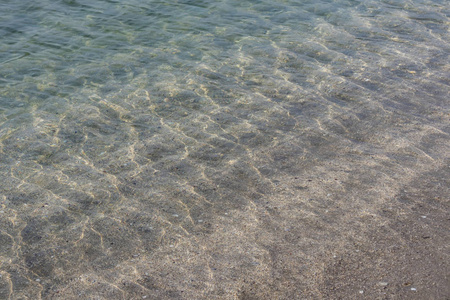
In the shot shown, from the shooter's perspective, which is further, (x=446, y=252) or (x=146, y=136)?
(x=146, y=136)

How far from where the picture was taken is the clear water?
3973 mm

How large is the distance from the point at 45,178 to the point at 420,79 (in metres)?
5.76

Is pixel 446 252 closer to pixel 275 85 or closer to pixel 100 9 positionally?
pixel 275 85

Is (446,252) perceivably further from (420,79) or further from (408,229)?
(420,79)

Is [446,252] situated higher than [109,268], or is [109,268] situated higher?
[446,252]

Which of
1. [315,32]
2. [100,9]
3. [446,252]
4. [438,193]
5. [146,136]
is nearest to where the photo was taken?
[446,252]

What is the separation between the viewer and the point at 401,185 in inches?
190

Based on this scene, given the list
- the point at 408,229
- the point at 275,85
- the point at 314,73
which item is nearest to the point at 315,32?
the point at 314,73

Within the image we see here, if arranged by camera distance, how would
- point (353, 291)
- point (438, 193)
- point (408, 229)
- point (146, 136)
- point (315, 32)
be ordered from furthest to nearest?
point (315, 32), point (146, 136), point (438, 193), point (408, 229), point (353, 291)

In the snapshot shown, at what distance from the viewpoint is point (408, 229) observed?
418 cm

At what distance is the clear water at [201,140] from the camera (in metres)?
3.97

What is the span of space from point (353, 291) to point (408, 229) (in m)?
1.01

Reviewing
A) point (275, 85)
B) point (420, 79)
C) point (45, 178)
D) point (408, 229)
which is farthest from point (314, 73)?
point (45, 178)

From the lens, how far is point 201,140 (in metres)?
5.79
